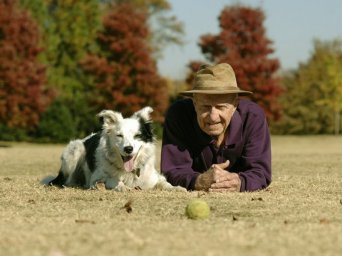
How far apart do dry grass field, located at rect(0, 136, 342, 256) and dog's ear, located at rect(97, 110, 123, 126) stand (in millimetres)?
1026

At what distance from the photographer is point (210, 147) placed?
29.3 feet

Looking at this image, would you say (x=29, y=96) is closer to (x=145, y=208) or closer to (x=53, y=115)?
(x=53, y=115)

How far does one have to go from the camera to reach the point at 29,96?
38562mm

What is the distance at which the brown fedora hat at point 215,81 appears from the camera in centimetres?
838

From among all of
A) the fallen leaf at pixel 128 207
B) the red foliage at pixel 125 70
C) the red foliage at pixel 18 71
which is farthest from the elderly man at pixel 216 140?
the red foliage at pixel 125 70

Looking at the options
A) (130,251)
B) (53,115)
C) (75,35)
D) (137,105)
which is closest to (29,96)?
(53,115)

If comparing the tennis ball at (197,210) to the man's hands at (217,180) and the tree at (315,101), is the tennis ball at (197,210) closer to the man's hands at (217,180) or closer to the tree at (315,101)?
the man's hands at (217,180)

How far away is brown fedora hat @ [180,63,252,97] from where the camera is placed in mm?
8375

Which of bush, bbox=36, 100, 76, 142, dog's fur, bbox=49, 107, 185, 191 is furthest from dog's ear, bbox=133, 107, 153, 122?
bush, bbox=36, 100, 76, 142

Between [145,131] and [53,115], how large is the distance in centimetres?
3294

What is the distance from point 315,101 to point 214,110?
162ft

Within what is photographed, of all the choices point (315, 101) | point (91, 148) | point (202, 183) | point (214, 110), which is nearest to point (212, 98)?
point (214, 110)

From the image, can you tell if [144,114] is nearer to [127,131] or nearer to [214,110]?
[127,131]

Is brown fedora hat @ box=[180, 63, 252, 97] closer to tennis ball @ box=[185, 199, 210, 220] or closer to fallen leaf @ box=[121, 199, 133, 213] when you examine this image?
fallen leaf @ box=[121, 199, 133, 213]
